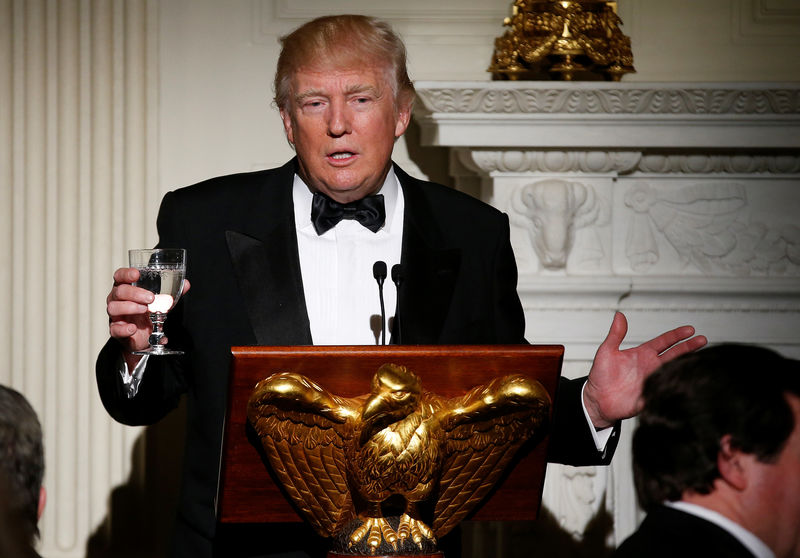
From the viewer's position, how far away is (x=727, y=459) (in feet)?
5.54

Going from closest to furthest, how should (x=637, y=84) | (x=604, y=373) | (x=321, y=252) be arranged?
(x=604, y=373)
(x=321, y=252)
(x=637, y=84)

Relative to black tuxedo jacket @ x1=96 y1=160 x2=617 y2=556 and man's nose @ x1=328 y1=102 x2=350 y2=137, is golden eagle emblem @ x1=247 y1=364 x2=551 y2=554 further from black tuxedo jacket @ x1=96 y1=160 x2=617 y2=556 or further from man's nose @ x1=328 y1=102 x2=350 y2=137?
man's nose @ x1=328 y1=102 x2=350 y2=137

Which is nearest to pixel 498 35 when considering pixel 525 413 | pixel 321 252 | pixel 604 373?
pixel 321 252

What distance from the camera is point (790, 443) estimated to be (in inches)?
66.6

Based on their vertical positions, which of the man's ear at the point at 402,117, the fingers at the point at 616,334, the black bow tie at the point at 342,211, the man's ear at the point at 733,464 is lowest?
the man's ear at the point at 733,464

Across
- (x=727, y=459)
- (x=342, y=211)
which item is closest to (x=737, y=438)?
(x=727, y=459)

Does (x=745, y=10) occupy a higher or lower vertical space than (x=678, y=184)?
higher

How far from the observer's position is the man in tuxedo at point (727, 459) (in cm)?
167

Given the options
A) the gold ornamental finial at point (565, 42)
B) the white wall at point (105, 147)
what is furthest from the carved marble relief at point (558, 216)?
the white wall at point (105, 147)

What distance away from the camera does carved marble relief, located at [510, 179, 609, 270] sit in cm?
354

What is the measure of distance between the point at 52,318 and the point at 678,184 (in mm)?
2228

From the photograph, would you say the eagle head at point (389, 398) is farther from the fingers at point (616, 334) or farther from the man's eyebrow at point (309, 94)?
the man's eyebrow at point (309, 94)

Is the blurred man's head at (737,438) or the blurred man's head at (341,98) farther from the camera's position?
the blurred man's head at (341,98)

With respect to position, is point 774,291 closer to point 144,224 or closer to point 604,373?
point 604,373
